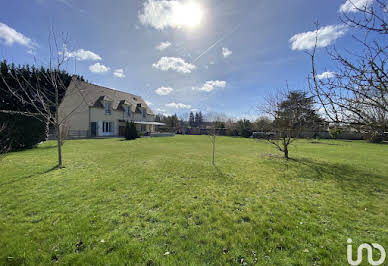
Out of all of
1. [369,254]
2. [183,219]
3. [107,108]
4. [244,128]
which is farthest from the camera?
[244,128]

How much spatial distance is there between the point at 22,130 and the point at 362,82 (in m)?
17.3

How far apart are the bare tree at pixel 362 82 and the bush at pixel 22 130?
15720 millimetres

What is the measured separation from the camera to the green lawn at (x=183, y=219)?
2.19m

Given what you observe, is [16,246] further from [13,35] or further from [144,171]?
[13,35]

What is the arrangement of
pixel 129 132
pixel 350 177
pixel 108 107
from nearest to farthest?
pixel 350 177 < pixel 129 132 < pixel 108 107

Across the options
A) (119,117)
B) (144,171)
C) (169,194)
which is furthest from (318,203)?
(119,117)

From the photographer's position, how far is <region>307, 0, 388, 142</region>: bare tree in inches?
70.7

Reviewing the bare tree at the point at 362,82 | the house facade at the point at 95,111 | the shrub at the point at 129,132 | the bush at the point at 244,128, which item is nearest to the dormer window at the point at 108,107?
the house facade at the point at 95,111

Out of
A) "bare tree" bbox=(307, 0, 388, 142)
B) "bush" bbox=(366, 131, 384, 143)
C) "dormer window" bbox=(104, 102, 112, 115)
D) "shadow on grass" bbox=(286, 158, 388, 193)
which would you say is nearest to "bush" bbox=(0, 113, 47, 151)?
"dormer window" bbox=(104, 102, 112, 115)

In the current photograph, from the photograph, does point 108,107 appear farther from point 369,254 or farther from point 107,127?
point 369,254

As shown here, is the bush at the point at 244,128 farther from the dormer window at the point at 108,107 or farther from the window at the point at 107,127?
the dormer window at the point at 108,107

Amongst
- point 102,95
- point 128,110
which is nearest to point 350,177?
point 128,110

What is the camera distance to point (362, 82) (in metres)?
1.96

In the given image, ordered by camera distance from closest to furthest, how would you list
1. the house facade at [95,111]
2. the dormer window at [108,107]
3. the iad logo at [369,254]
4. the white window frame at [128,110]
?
1. the iad logo at [369,254]
2. the house facade at [95,111]
3. the dormer window at [108,107]
4. the white window frame at [128,110]
